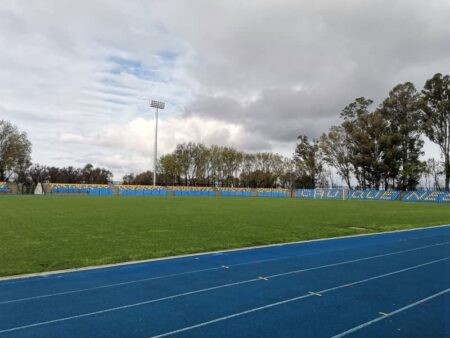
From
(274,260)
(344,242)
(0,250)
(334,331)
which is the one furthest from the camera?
(344,242)

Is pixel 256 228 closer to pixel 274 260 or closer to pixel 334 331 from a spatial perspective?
pixel 274 260

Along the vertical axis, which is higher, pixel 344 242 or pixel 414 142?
pixel 414 142

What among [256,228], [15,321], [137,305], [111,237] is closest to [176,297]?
[137,305]

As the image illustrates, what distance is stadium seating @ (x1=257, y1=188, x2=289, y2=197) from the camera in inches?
3512

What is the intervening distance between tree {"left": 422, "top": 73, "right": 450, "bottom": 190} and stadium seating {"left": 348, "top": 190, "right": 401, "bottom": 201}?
26.8 feet

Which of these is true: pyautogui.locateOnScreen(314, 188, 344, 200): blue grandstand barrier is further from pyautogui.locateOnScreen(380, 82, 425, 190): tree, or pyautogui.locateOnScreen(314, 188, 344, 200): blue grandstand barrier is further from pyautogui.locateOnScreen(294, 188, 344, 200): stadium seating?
pyautogui.locateOnScreen(380, 82, 425, 190): tree

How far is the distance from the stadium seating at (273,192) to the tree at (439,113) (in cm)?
3545

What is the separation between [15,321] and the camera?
5.01 metres

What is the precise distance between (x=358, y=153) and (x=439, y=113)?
1451cm

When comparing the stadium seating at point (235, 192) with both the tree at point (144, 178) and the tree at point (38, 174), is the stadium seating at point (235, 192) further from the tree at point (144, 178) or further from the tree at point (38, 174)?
the tree at point (38, 174)

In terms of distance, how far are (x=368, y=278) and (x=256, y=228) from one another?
8.61 meters

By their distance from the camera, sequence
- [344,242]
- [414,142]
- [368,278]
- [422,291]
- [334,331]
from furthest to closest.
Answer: [414,142] < [344,242] < [368,278] < [422,291] < [334,331]

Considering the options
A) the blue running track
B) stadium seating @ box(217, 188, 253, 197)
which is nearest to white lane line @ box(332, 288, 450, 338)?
the blue running track

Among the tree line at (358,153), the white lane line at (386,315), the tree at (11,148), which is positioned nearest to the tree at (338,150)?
the tree line at (358,153)
